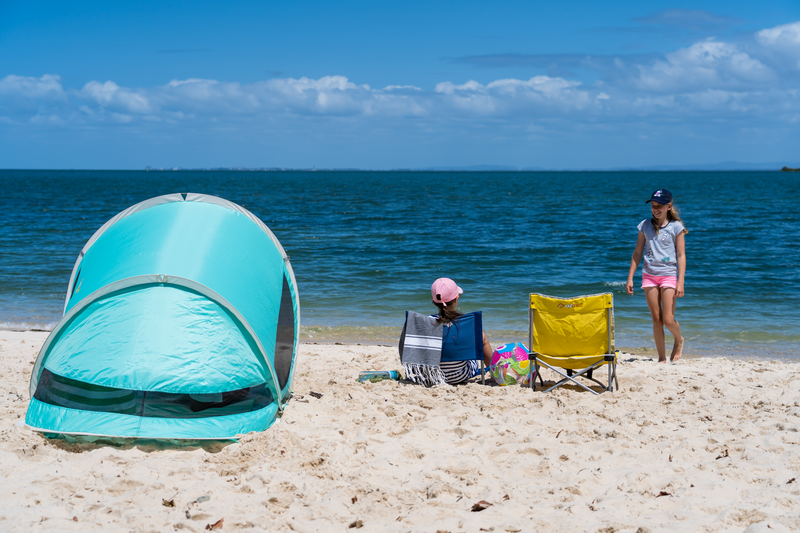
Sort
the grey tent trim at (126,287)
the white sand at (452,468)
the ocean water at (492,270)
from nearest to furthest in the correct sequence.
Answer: the white sand at (452,468) < the grey tent trim at (126,287) < the ocean water at (492,270)

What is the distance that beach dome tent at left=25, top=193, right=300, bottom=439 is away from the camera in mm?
4559

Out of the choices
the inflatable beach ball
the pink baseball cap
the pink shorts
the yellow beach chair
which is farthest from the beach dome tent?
the pink shorts

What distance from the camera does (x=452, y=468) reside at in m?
4.29

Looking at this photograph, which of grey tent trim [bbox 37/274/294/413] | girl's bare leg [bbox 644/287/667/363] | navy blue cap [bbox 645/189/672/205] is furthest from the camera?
girl's bare leg [bbox 644/287/667/363]

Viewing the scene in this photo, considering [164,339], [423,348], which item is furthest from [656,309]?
[164,339]

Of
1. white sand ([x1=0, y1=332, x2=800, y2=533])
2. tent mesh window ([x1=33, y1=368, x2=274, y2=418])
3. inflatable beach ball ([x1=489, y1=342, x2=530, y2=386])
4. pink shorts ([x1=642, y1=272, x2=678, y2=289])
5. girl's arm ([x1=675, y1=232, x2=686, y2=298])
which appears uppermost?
girl's arm ([x1=675, y1=232, x2=686, y2=298])

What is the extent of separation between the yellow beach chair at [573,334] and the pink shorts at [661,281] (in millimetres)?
1316

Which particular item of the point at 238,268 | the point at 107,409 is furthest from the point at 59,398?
the point at 238,268

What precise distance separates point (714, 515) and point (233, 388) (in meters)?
3.38

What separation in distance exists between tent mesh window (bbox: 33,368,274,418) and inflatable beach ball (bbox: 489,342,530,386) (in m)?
2.53

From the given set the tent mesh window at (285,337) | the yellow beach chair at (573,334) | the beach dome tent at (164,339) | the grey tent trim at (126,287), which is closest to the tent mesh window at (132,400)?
the beach dome tent at (164,339)

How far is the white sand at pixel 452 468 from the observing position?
140 inches

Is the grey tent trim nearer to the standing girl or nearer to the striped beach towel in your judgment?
the striped beach towel

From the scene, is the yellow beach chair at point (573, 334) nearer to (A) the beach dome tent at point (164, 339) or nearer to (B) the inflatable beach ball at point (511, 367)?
(B) the inflatable beach ball at point (511, 367)
